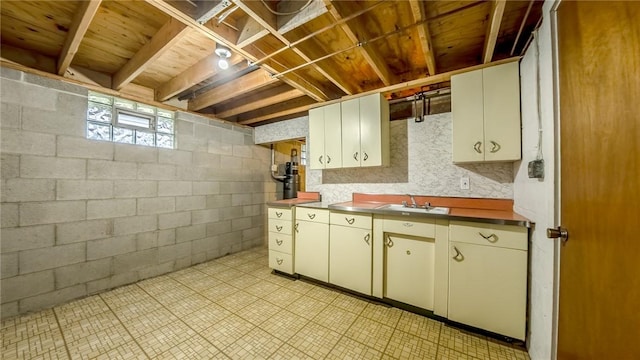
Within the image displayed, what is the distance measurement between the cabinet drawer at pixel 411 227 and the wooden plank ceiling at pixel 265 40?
4.26 feet

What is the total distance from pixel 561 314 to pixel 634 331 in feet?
1.63

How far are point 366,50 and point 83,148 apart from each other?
285 centimetres

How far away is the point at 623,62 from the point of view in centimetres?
66

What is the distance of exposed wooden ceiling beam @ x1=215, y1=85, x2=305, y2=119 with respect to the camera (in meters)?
2.60

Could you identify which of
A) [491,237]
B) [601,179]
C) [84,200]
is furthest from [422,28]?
[84,200]

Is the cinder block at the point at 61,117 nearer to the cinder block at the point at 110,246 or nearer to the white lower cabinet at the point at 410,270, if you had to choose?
the cinder block at the point at 110,246

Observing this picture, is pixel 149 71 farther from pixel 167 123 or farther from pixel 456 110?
pixel 456 110

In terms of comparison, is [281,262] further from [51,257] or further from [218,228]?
[51,257]

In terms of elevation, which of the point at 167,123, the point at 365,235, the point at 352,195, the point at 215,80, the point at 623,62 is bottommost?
the point at 365,235

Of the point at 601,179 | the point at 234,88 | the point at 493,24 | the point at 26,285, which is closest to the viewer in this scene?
the point at 601,179

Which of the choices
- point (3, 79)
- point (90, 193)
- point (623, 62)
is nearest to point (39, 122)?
point (3, 79)

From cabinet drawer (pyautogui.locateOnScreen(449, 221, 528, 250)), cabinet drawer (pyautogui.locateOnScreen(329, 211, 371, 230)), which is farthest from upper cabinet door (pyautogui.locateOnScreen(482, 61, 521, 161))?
cabinet drawer (pyautogui.locateOnScreen(329, 211, 371, 230))

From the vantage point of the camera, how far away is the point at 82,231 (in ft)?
7.11

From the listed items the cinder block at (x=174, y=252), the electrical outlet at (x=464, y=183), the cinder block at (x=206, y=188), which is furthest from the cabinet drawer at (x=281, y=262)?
the electrical outlet at (x=464, y=183)
